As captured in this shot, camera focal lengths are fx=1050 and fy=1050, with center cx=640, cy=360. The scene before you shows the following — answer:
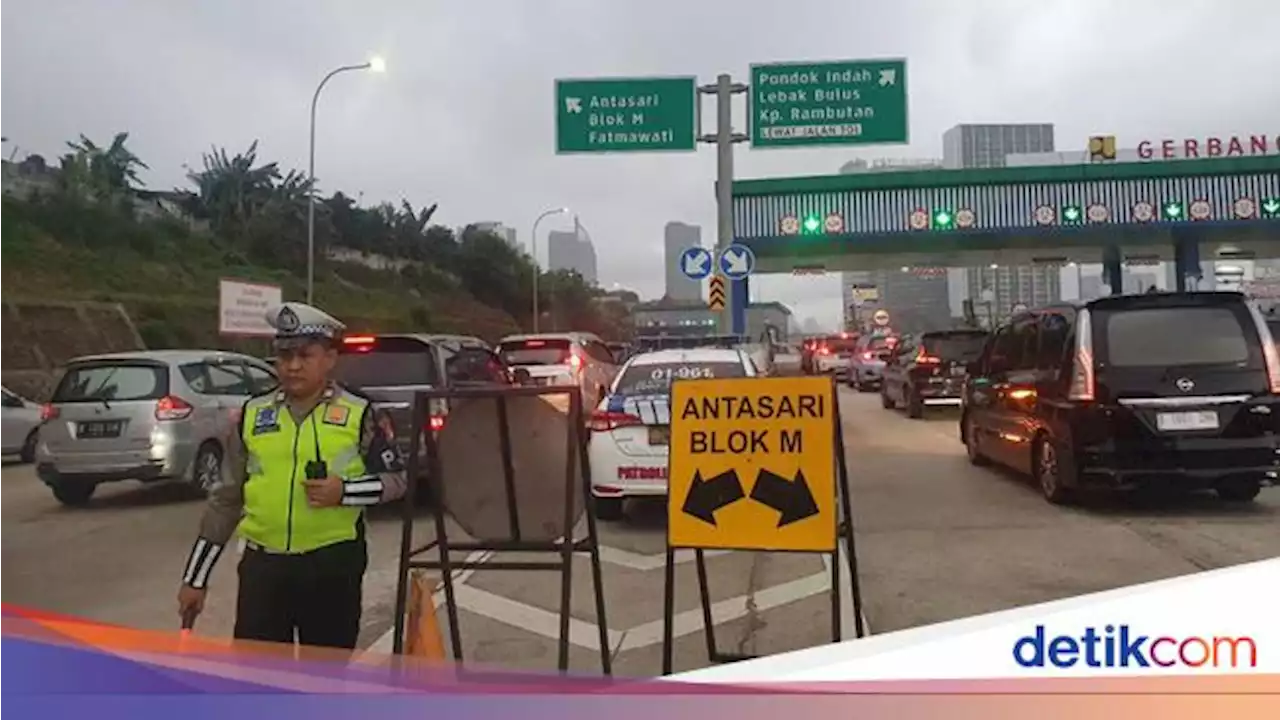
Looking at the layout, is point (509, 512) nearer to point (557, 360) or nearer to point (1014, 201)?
point (557, 360)

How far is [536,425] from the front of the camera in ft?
14.3

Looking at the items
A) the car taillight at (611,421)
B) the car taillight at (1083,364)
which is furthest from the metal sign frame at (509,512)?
the car taillight at (1083,364)

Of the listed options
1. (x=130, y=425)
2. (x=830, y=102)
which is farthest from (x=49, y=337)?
(x=830, y=102)

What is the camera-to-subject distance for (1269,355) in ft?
26.7

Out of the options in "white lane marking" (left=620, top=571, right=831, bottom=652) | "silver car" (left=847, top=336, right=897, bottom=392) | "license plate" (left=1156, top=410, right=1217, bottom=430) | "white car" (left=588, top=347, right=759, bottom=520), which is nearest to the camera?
"white lane marking" (left=620, top=571, right=831, bottom=652)

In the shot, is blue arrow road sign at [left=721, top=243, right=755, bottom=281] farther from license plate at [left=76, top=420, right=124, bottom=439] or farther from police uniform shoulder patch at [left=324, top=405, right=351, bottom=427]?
police uniform shoulder patch at [left=324, top=405, right=351, bottom=427]

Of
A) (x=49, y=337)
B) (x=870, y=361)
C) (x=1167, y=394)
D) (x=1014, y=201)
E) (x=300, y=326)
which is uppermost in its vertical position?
(x=1014, y=201)

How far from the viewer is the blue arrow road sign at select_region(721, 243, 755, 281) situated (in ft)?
57.7

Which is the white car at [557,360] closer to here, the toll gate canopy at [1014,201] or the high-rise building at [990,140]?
the toll gate canopy at [1014,201]

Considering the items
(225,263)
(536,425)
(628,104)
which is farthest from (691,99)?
(225,263)

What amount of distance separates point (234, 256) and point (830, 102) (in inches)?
1735

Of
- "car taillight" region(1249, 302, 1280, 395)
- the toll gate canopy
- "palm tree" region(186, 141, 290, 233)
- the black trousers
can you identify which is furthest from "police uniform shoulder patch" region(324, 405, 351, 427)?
"palm tree" region(186, 141, 290, 233)

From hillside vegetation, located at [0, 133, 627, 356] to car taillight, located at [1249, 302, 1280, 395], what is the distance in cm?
3211

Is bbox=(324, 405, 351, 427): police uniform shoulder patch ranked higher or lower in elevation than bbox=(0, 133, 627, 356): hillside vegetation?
lower
